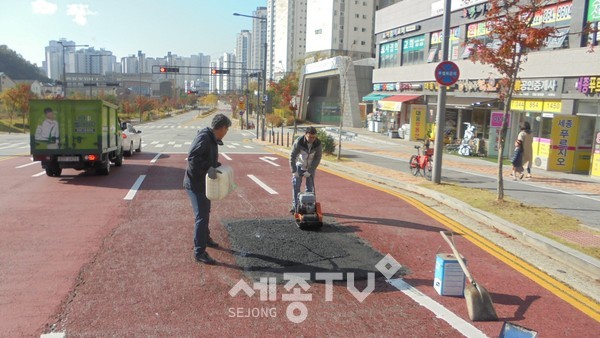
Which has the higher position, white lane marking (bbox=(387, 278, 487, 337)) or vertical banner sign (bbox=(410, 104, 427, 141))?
vertical banner sign (bbox=(410, 104, 427, 141))

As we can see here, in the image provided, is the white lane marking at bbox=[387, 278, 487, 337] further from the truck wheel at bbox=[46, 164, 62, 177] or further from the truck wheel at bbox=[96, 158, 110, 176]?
the truck wheel at bbox=[46, 164, 62, 177]

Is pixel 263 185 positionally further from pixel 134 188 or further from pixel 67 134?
pixel 67 134

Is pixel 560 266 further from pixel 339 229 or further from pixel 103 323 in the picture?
pixel 103 323

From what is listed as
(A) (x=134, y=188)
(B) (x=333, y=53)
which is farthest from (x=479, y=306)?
(B) (x=333, y=53)

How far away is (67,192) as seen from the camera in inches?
452

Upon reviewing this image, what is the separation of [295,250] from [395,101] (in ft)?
99.1

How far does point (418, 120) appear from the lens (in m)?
34.2

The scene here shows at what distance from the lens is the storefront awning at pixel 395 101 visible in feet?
113

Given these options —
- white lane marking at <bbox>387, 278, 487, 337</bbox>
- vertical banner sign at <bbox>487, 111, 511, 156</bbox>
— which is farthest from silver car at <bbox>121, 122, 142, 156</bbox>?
white lane marking at <bbox>387, 278, 487, 337</bbox>

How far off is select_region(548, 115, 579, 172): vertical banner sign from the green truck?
16260mm

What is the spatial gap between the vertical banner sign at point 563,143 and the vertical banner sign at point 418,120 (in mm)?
15234

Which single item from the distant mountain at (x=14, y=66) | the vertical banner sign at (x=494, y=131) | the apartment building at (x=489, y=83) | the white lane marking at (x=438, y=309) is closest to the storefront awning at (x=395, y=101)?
the apartment building at (x=489, y=83)

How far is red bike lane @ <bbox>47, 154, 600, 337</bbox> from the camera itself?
14.5ft

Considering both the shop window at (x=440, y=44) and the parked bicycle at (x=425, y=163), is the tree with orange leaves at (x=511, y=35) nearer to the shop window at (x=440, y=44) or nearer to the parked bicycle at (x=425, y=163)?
the parked bicycle at (x=425, y=163)
